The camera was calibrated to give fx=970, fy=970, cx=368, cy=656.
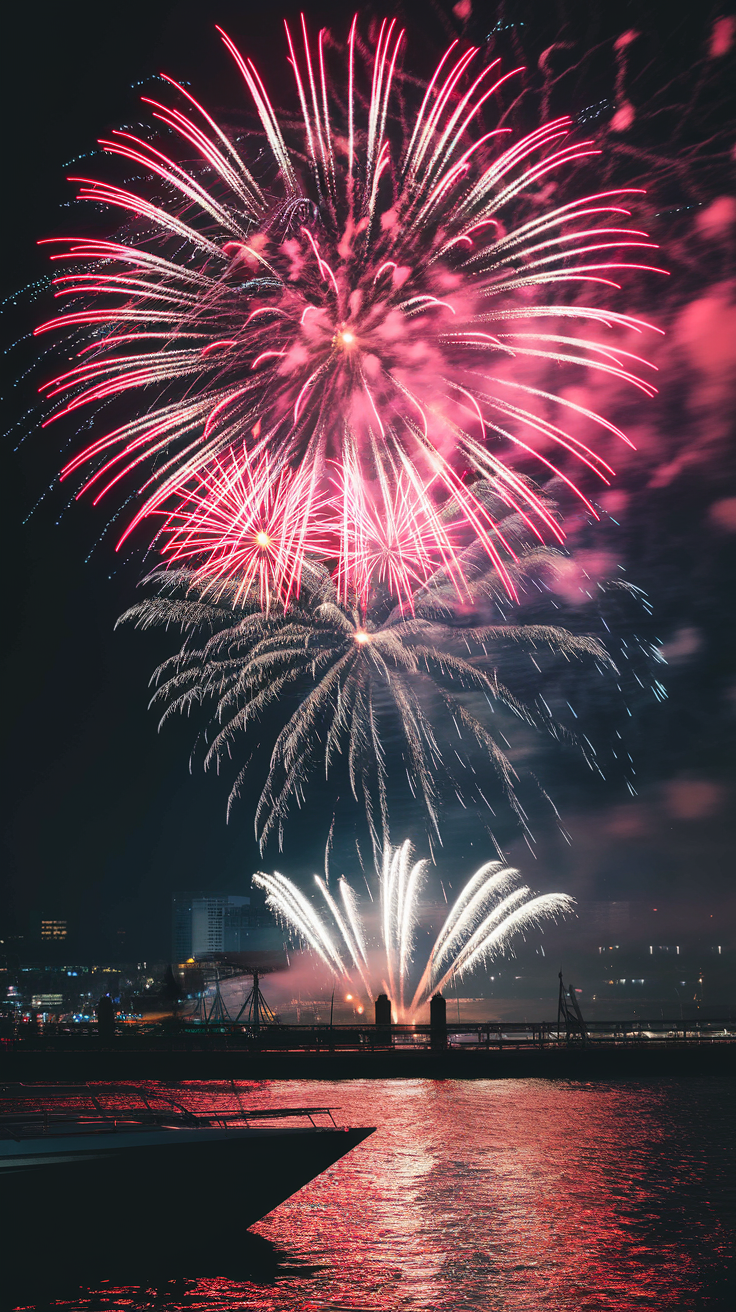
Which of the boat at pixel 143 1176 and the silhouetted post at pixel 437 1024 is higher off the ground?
the boat at pixel 143 1176

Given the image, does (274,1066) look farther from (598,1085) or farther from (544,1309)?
(544,1309)

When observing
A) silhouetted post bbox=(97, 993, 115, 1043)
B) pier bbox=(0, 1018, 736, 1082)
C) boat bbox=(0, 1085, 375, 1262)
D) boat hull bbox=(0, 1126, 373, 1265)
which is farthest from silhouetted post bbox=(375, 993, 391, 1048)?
boat hull bbox=(0, 1126, 373, 1265)

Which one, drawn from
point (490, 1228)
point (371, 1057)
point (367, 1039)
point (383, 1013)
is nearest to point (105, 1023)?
point (367, 1039)

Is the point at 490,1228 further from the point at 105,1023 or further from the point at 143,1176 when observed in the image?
the point at 105,1023

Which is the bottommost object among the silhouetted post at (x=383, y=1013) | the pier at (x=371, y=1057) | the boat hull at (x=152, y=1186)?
the pier at (x=371, y=1057)

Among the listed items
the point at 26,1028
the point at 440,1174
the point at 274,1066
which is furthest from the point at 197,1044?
the point at 440,1174

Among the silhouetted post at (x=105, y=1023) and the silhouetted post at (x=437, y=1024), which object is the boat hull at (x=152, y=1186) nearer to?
the silhouetted post at (x=437, y=1024)

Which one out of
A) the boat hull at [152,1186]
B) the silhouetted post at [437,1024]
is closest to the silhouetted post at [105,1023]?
the silhouetted post at [437,1024]
